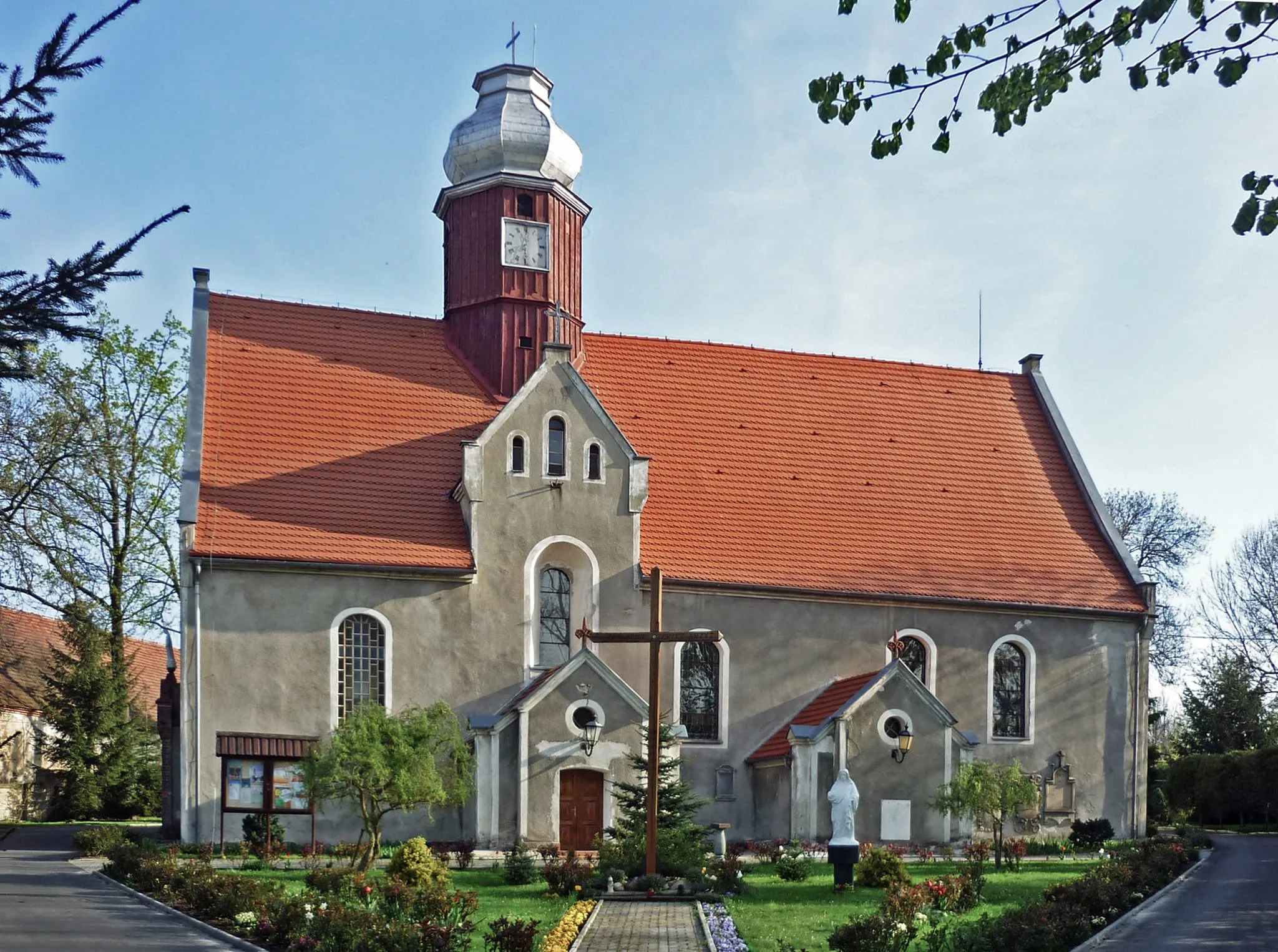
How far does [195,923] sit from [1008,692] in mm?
20583

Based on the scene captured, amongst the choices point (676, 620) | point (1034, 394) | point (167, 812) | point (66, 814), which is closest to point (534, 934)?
point (676, 620)

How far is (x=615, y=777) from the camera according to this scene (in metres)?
28.4

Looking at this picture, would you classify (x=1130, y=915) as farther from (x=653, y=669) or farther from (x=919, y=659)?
(x=919, y=659)

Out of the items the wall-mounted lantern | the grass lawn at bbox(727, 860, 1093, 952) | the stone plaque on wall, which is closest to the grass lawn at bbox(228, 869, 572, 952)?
A: the grass lawn at bbox(727, 860, 1093, 952)

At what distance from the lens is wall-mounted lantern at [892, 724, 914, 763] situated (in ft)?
90.9

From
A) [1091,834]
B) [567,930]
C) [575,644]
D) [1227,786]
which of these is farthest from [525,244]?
[1227,786]

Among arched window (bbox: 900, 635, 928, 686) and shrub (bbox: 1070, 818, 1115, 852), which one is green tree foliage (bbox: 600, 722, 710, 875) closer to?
arched window (bbox: 900, 635, 928, 686)

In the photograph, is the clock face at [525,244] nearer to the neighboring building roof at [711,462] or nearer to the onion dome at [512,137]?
the onion dome at [512,137]

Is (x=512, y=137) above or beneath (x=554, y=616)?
above

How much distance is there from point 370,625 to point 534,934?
14079mm

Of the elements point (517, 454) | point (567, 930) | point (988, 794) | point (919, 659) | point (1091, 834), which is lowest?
point (1091, 834)

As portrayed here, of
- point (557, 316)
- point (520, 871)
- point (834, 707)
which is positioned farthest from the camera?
point (557, 316)

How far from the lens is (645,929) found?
17.3m

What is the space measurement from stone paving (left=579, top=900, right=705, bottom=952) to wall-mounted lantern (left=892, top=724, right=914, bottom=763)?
354 inches
